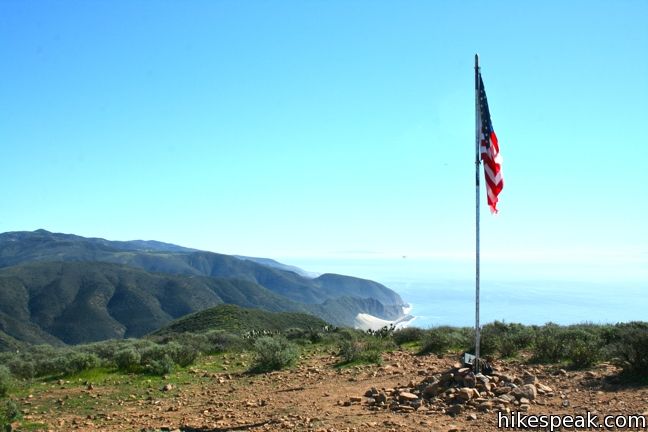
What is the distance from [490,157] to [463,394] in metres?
4.51

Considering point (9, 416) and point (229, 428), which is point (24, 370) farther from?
point (229, 428)

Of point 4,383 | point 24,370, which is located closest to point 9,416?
point 4,383

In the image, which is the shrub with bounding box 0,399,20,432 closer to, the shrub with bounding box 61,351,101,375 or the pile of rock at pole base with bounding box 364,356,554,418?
the shrub with bounding box 61,351,101,375

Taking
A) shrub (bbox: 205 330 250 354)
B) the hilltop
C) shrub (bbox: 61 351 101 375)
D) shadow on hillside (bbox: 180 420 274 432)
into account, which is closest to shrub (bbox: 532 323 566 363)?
shadow on hillside (bbox: 180 420 274 432)

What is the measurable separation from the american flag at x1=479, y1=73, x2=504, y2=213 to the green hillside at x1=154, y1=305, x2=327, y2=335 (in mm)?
37712

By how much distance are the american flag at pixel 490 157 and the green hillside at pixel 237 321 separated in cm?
3771

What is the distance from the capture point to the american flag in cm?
1015

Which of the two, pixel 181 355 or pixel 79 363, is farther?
pixel 181 355

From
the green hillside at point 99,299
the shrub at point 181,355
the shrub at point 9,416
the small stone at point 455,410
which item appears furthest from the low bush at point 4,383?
the green hillside at point 99,299

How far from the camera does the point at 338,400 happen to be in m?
10.0

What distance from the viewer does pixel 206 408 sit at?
32.8ft

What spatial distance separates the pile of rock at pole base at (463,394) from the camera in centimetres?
847

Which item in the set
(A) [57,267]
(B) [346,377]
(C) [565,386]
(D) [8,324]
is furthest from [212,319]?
(A) [57,267]

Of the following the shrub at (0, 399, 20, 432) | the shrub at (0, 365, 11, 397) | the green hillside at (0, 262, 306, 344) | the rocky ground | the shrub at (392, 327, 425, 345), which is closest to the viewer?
the rocky ground
